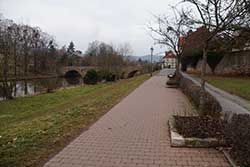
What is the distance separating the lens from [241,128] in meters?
5.31

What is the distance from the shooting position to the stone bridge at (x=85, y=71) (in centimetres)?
6303

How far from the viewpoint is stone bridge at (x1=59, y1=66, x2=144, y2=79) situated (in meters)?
63.0

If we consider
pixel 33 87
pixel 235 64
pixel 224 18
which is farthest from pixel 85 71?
pixel 224 18

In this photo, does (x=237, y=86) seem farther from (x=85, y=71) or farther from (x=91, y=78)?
(x=85, y=71)

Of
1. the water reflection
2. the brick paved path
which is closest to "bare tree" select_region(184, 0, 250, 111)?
the brick paved path

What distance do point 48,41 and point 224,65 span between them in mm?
39748

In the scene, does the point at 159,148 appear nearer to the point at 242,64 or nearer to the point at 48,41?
the point at 242,64

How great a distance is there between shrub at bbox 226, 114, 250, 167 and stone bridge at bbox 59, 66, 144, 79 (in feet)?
170

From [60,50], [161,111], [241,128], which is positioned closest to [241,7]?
[241,128]

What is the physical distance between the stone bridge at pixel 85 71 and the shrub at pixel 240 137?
51.8m

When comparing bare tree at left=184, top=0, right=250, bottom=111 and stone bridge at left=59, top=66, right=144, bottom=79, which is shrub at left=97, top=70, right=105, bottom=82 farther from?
bare tree at left=184, top=0, right=250, bottom=111

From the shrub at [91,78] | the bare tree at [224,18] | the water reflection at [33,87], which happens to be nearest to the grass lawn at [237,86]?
the bare tree at [224,18]

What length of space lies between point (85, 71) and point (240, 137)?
64050 millimetres

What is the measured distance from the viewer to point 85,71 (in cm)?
6831
